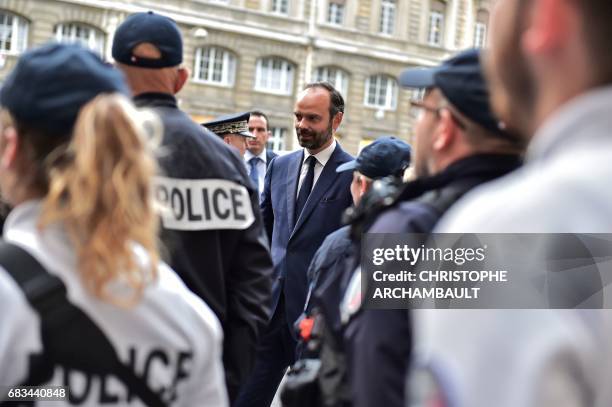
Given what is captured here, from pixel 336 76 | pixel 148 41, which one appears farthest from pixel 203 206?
pixel 336 76

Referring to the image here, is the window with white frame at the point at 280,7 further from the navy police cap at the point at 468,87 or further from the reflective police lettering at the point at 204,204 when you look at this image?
the navy police cap at the point at 468,87

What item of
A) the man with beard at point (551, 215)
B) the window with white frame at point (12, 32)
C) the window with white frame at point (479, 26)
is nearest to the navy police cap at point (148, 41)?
the man with beard at point (551, 215)

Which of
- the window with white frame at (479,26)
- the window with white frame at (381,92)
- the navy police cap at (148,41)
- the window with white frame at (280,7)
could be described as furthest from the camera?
the window with white frame at (479,26)

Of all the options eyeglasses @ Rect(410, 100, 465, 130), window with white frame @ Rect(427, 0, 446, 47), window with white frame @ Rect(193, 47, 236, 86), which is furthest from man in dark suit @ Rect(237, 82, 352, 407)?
window with white frame @ Rect(427, 0, 446, 47)

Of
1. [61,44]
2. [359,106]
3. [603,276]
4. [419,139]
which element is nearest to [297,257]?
[419,139]

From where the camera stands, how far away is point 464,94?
2406mm

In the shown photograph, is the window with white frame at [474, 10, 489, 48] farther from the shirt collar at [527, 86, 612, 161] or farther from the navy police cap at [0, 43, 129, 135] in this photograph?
the shirt collar at [527, 86, 612, 161]

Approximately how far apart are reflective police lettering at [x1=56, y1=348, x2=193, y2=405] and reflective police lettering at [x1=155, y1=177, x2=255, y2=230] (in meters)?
A: 1.21

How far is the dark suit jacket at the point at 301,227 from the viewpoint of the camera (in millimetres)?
5555

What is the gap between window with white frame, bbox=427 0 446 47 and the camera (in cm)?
4328

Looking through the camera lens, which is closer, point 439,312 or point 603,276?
point 439,312

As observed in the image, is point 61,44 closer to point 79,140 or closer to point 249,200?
point 79,140

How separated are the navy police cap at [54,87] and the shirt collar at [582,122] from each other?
3.50 feet

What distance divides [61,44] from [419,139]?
40.4 inches
